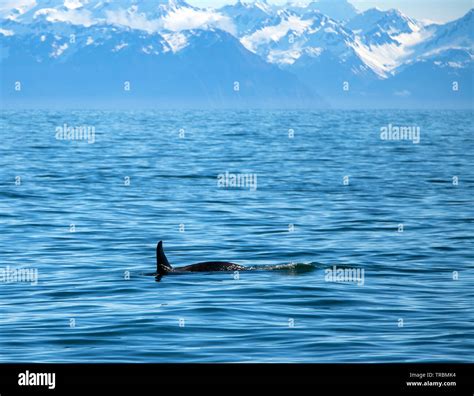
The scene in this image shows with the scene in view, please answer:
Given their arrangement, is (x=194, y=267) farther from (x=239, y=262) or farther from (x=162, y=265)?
(x=239, y=262)

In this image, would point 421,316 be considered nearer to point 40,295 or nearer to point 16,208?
point 40,295

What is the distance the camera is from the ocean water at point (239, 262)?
1377 cm

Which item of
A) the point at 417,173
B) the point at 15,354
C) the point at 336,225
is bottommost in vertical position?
the point at 15,354

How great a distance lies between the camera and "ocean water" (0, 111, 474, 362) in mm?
13766

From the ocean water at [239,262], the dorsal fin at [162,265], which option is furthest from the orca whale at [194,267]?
the ocean water at [239,262]

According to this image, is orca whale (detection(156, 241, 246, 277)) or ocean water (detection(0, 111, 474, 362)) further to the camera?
orca whale (detection(156, 241, 246, 277))

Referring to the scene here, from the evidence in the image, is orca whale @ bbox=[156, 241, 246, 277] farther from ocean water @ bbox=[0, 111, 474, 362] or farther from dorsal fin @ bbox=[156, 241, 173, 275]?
ocean water @ bbox=[0, 111, 474, 362]

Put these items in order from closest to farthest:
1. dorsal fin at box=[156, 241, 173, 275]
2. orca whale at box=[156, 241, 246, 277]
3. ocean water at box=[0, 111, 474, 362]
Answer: ocean water at box=[0, 111, 474, 362] < dorsal fin at box=[156, 241, 173, 275] < orca whale at box=[156, 241, 246, 277]

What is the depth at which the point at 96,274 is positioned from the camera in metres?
20.7

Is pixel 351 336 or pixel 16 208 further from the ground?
pixel 16 208

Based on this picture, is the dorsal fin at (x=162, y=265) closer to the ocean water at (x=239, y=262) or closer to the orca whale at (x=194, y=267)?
the orca whale at (x=194, y=267)

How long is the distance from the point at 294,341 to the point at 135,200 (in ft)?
77.2

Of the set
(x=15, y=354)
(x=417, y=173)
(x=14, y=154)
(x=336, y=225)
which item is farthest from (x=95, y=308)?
(x=14, y=154)

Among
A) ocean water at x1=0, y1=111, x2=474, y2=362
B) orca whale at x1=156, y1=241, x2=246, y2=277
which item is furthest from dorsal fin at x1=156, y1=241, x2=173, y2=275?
ocean water at x1=0, y1=111, x2=474, y2=362
